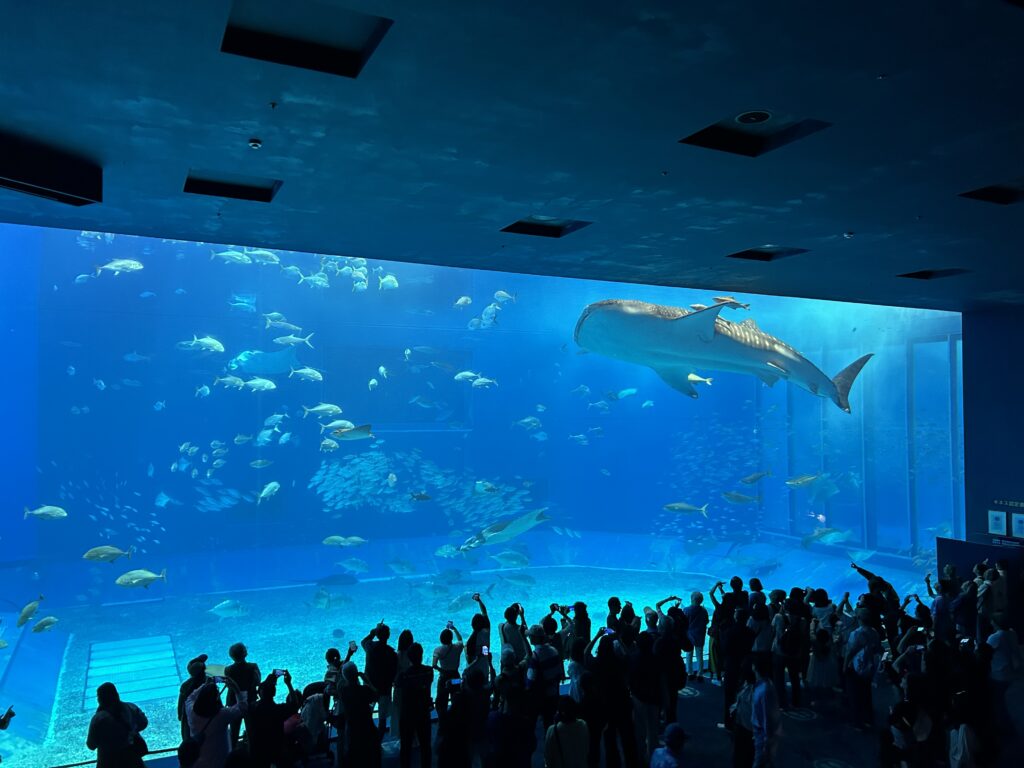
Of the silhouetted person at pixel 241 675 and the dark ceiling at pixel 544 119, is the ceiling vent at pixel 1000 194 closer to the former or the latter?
the dark ceiling at pixel 544 119

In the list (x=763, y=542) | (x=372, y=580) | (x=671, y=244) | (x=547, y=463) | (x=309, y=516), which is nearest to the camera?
(x=671, y=244)

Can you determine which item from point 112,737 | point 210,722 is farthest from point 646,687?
point 112,737

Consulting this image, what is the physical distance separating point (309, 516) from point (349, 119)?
34.1m

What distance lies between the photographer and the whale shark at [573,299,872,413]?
40.2 feet

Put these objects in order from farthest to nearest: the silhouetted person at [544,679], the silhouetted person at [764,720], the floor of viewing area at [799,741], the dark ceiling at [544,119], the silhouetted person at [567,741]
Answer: the floor of viewing area at [799,741] → the silhouetted person at [544,679] → the silhouetted person at [764,720] → the silhouetted person at [567,741] → the dark ceiling at [544,119]

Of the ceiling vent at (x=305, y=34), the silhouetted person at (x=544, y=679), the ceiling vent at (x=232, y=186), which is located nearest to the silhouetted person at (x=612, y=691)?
the silhouetted person at (x=544, y=679)

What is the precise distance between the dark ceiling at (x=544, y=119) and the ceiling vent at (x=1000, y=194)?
64 millimetres

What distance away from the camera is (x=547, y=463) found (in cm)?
4544

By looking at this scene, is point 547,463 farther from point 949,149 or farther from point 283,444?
point 949,149

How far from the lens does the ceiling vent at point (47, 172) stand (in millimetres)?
4324

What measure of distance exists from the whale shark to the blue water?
36.7 ft

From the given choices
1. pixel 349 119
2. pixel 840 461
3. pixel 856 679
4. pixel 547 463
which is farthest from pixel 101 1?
pixel 547 463

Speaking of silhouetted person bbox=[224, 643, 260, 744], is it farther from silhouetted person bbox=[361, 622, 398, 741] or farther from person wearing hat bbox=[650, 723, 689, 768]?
person wearing hat bbox=[650, 723, 689, 768]

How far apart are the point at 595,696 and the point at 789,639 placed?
8.55 ft
